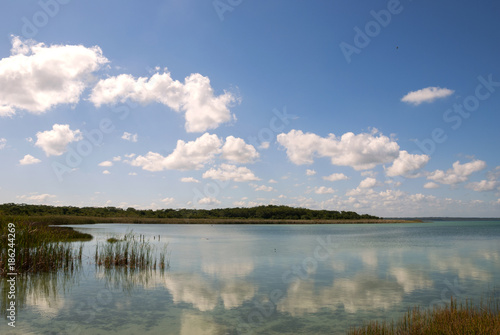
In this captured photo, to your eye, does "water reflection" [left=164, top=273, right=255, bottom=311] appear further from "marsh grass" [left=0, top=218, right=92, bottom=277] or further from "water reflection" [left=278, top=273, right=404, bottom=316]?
"marsh grass" [left=0, top=218, right=92, bottom=277]

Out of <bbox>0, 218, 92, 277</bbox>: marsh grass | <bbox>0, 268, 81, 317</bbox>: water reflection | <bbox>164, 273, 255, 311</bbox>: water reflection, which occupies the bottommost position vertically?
<bbox>164, 273, 255, 311</bbox>: water reflection

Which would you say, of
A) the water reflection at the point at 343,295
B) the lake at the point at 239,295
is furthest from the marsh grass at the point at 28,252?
the water reflection at the point at 343,295

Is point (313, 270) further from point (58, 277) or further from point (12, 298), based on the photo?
point (12, 298)

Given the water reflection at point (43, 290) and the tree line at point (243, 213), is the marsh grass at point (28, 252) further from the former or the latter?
the tree line at point (243, 213)

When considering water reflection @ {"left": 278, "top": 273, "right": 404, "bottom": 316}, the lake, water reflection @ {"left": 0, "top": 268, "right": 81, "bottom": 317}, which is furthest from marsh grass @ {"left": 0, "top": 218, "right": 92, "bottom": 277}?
water reflection @ {"left": 278, "top": 273, "right": 404, "bottom": 316}

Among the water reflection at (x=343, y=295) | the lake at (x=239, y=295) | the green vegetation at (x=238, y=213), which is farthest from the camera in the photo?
the green vegetation at (x=238, y=213)

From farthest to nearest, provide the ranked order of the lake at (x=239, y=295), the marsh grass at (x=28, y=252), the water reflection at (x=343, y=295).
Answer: the marsh grass at (x=28, y=252) < the water reflection at (x=343, y=295) < the lake at (x=239, y=295)

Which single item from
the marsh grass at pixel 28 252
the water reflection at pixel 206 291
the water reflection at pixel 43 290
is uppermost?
the marsh grass at pixel 28 252

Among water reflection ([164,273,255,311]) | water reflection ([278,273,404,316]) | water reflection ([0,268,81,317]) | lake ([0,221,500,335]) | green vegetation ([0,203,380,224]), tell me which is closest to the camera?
lake ([0,221,500,335])

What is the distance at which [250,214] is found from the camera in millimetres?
153875

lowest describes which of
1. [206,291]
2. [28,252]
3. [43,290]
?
[206,291]

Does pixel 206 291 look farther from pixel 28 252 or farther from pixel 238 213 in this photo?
pixel 238 213

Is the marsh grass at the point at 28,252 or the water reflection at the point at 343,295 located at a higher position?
the marsh grass at the point at 28,252

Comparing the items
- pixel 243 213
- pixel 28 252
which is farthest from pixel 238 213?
pixel 28 252
